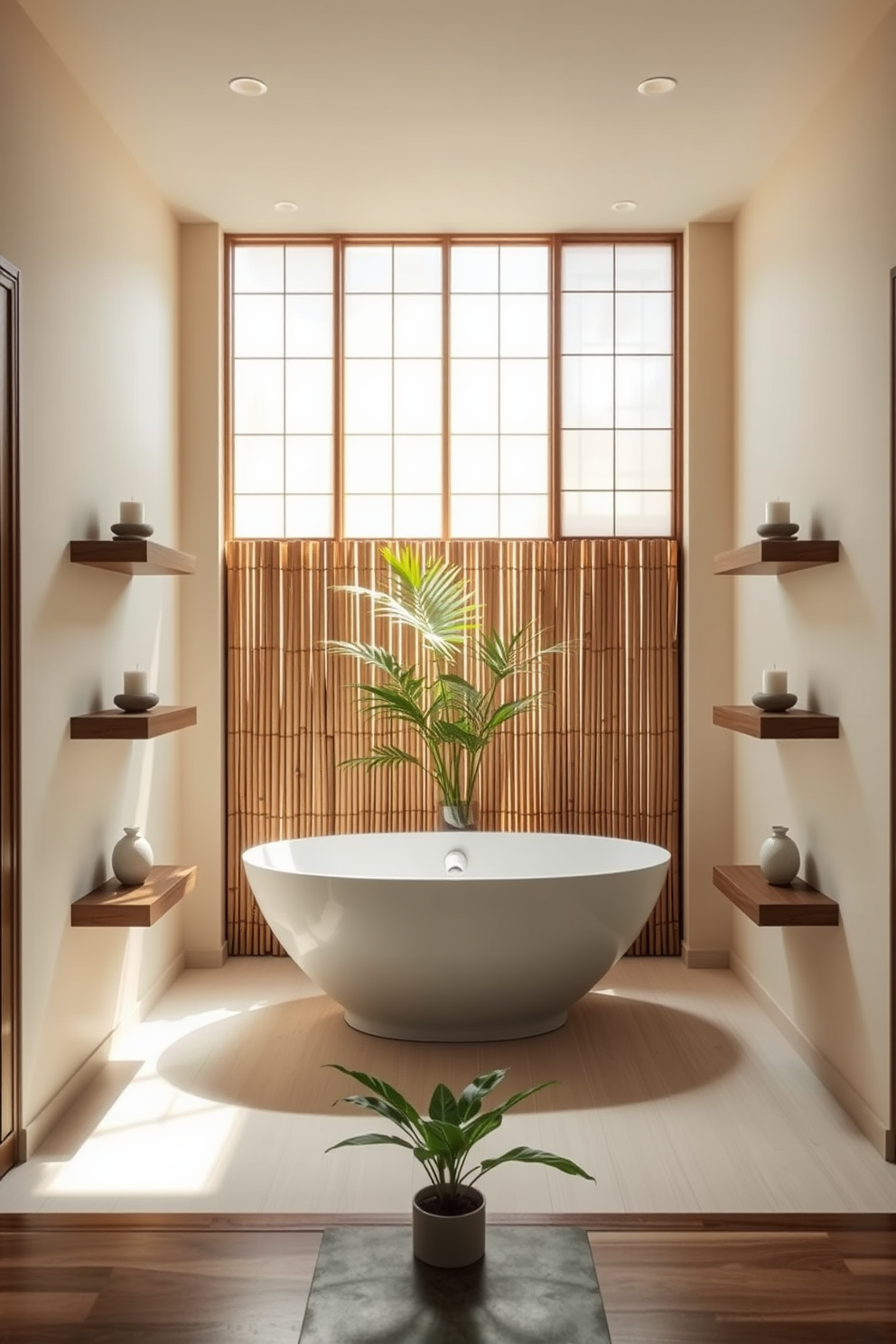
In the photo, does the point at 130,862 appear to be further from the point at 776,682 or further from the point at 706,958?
the point at 706,958

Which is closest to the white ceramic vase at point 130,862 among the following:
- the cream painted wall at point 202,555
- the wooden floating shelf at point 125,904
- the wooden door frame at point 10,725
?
the wooden floating shelf at point 125,904

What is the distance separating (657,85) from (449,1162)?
338 cm

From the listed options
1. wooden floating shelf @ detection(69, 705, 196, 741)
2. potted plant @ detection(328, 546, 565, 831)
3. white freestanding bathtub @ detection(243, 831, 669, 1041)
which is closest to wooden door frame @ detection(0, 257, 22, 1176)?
wooden floating shelf @ detection(69, 705, 196, 741)

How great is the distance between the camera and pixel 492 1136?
340 centimetres

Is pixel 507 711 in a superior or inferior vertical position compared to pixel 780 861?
superior

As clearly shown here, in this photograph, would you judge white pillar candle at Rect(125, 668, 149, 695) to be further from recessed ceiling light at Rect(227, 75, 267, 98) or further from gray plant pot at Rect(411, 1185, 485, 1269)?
gray plant pot at Rect(411, 1185, 485, 1269)

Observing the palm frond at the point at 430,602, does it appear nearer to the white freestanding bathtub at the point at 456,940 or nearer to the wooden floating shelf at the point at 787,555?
the white freestanding bathtub at the point at 456,940

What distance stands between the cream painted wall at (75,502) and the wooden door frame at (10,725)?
70 millimetres

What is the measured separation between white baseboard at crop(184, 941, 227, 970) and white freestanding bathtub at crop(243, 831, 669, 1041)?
1.10 meters

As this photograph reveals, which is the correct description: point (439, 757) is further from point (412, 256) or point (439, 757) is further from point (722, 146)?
point (722, 146)

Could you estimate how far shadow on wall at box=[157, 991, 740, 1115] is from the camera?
12.1ft

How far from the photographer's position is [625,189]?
483 centimetres

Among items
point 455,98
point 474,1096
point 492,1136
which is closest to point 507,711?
point 492,1136

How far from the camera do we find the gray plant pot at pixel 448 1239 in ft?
5.59
